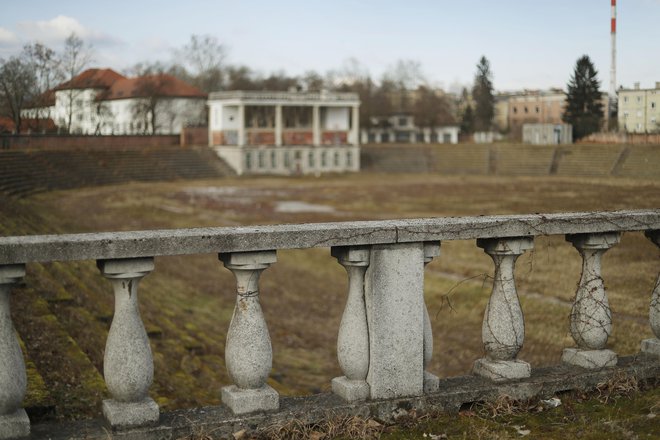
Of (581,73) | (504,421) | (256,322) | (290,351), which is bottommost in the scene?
(290,351)

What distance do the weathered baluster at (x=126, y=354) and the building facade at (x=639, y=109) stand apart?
16.2 feet

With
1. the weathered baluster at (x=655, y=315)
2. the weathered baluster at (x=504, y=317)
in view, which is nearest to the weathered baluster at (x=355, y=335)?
the weathered baluster at (x=504, y=317)

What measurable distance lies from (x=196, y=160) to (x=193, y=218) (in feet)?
141

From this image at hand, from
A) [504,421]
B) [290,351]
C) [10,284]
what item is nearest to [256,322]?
[10,284]

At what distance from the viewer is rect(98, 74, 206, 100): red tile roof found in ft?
203

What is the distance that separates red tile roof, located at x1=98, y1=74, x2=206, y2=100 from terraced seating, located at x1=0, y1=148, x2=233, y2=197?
5.05 meters

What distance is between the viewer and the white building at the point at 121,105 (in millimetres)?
27328

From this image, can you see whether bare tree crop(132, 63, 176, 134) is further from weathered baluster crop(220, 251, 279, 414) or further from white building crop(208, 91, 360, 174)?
weathered baluster crop(220, 251, 279, 414)

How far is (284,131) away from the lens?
86.4 m

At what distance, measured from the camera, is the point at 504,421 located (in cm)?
461

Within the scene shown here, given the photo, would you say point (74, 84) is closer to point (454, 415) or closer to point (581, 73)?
point (581, 73)

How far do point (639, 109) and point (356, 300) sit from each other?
4036mm

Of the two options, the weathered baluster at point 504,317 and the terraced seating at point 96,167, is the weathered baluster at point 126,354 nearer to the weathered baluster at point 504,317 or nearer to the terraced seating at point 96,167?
the weathered baluster at point 504,317

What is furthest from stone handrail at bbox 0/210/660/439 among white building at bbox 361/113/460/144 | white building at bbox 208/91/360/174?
white building at bbox 361/113/460/144
